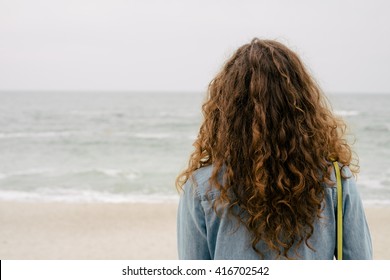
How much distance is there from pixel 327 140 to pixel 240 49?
47 centimetres

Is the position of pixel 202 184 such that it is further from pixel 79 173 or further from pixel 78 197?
pixel 79 173

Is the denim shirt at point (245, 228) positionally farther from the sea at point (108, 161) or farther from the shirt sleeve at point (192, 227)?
the sea at point (108, 161)

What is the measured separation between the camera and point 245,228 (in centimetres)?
144

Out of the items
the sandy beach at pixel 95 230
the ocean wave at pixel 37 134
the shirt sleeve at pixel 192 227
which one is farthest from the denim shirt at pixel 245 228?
the ocean wave at pixel 37 134

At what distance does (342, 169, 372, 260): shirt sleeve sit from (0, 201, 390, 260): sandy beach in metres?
5.61

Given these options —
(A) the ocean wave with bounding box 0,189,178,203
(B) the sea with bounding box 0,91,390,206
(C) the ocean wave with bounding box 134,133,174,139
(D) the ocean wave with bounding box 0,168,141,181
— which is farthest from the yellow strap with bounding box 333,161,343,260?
(C) the ocean wave with bounding box 134,133,174,139

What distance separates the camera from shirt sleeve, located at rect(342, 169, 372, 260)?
1405 mm

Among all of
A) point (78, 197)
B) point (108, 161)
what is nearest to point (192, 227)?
point (78, 197)

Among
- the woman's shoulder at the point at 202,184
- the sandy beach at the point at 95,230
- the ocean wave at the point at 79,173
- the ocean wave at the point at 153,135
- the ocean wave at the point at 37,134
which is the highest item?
the woman's shoulder at the point at 202,184

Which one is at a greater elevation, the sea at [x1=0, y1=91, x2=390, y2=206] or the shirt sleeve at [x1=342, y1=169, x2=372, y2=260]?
the shirt sleeve at [x1=342, y1=169, x2=372, y2=260]

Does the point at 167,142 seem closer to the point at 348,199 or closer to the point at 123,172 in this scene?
the point at 123,172

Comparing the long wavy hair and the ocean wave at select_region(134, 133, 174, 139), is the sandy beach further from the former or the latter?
the ocean wave at select_region(134, 133, 174, 139)

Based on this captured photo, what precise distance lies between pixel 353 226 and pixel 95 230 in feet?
25.3

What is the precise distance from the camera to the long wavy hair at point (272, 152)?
1.40 m
